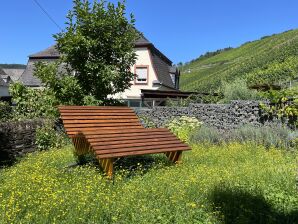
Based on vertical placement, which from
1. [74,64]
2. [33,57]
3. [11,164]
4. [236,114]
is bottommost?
[11,164]

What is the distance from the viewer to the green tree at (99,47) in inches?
596

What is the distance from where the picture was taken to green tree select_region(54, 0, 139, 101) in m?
15.1

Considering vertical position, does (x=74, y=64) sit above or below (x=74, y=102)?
above

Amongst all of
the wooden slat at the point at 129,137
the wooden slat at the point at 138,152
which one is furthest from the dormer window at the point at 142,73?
the wooden slat at the point at 138,152

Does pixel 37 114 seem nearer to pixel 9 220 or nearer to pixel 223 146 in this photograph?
pixel 223 146

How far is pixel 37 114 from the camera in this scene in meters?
15.8

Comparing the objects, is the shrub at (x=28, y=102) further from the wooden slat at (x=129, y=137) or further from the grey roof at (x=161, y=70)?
the grey roof at (x=161, y=70)

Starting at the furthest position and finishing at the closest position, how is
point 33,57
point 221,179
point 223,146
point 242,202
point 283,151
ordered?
point 33,57 < point 223,146 < point 283,151 < point 221,179 < point 242,202

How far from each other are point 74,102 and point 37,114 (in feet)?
6.20

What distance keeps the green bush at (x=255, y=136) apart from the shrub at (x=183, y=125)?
120 cm

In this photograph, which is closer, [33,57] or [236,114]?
[236,114]

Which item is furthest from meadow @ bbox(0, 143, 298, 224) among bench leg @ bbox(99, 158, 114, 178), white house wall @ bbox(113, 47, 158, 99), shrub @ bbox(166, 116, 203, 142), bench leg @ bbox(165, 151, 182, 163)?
white house wall @ bbox(113, 47, 158, 99)

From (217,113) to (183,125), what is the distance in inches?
58.3

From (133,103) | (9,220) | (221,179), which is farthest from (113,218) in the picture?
(133,103)
